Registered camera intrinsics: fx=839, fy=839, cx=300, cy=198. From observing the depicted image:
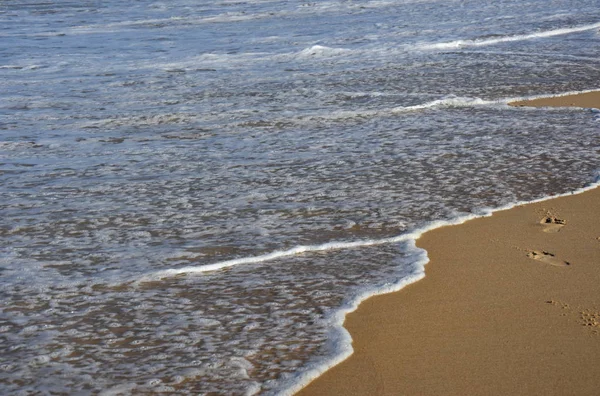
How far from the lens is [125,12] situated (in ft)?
74.7

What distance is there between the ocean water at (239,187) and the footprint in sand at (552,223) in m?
0.37

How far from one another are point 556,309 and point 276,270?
146 centimetres

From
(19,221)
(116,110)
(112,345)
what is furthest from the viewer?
(116,110)

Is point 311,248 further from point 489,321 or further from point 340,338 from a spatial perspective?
point 489,321

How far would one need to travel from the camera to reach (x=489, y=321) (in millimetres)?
3824

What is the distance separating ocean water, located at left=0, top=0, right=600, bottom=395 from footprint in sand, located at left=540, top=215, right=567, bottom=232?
0.37 m

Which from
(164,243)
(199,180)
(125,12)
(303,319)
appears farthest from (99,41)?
(303,319)

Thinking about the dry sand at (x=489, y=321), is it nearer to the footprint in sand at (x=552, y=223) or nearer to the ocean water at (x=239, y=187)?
the footprint in sand at (x=552, y=223)

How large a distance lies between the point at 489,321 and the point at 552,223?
1592mm

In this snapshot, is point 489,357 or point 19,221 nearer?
point 489,357

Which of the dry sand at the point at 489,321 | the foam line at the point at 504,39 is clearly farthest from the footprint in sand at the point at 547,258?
the foam line at the point at 504,39

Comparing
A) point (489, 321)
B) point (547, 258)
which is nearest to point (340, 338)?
point (489, 321)

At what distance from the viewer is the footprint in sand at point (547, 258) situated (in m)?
4.52

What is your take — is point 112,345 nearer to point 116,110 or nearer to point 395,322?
point 395,322
